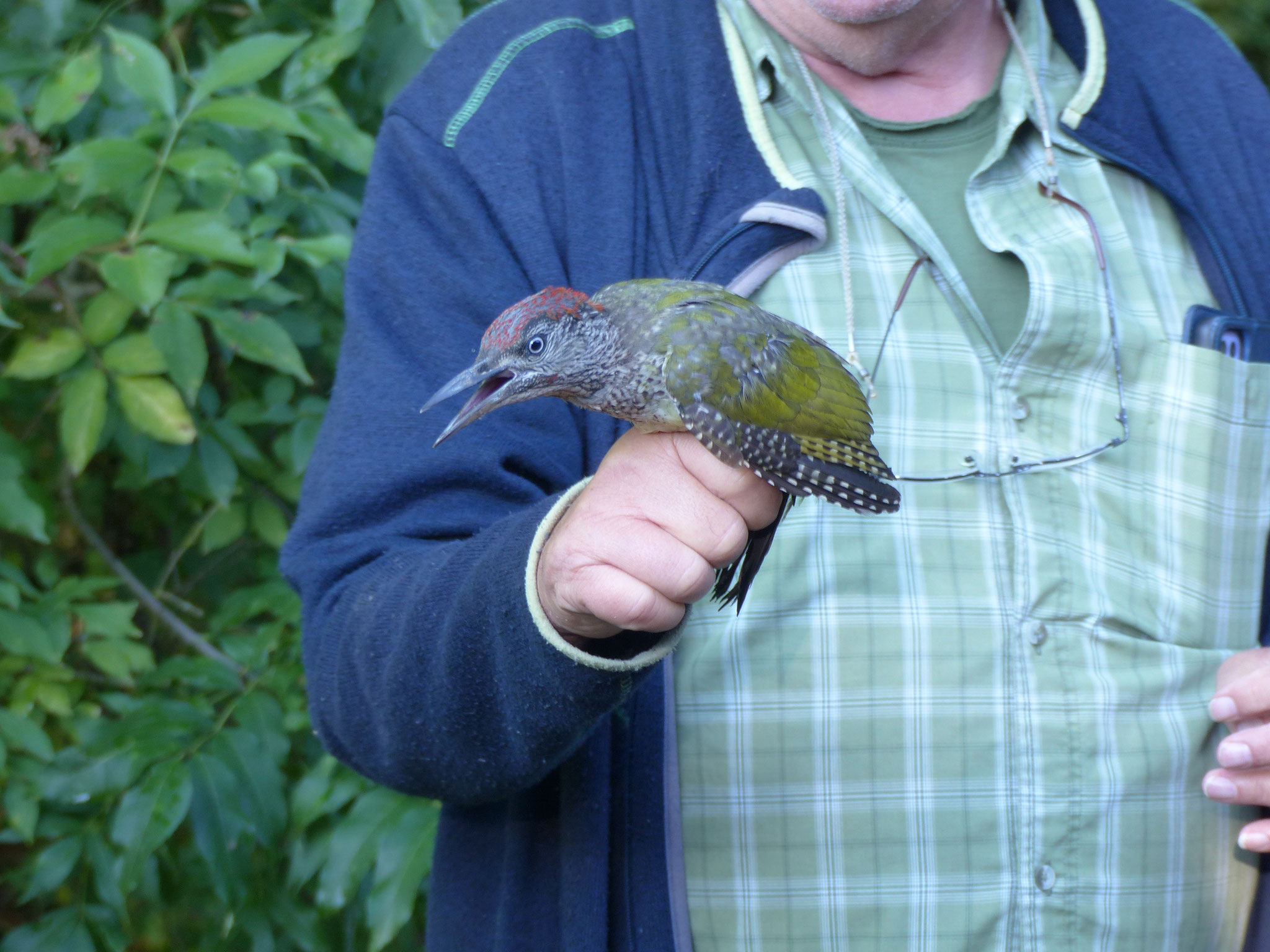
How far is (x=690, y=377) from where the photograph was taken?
1.52 metres

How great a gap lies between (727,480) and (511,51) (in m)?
1.03

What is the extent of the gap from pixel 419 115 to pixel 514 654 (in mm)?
988

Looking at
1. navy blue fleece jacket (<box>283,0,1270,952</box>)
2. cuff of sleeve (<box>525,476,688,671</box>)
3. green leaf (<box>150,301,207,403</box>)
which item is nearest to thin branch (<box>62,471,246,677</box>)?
green leaf (<box>150,301,207,403</box>)

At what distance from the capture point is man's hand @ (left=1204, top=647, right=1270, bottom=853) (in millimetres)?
1830

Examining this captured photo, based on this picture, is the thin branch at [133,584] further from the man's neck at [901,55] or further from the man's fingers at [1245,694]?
the man's fingers at [1245,694]

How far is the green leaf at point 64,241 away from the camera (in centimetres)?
208

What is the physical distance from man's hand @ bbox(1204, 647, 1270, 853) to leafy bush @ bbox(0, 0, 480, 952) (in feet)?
4.47

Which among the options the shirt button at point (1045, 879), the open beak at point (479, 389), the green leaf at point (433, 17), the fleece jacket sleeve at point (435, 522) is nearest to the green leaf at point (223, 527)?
the fleece jacket sleeve at point (435, 522)

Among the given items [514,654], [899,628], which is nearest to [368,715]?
[514,654]

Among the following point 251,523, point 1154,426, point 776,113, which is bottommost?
point 251,523

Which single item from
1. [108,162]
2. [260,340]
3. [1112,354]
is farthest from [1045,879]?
[108,162]

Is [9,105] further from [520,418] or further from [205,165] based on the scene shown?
[520,418]

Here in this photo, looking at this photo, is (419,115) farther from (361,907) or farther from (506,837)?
(361,907)

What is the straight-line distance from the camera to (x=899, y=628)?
1819 millimetres
